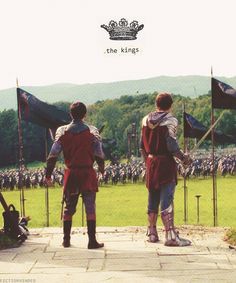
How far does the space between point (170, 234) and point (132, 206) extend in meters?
16.9

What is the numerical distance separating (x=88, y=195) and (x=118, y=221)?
1139 centimetres

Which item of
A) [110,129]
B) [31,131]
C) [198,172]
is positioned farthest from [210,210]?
[110,129]

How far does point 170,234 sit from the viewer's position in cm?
673

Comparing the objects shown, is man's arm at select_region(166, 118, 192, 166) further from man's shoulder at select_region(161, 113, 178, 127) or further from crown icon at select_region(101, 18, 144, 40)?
crown icon at select_region(101, 18, 144, 40)

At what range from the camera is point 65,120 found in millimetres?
11289

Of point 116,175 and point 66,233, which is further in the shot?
point 116,175

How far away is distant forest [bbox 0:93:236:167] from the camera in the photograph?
211ft

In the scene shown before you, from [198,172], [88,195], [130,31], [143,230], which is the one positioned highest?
[130,31]

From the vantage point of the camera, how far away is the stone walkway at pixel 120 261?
17.5 feet

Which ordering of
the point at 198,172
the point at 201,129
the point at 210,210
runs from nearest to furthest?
the point at 201,129 → the point at 210,210 → the point at 198,172

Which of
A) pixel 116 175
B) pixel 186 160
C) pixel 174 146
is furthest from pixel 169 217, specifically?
pixel 116 175

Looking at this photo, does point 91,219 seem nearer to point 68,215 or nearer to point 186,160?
point 68,215

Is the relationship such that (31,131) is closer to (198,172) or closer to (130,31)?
(198,172)

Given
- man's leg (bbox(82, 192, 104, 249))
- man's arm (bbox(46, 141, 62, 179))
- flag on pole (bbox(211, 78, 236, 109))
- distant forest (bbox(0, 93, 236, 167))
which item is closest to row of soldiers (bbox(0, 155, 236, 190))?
distant forest (bbox(0, 93, 236, 167))
